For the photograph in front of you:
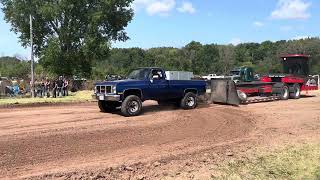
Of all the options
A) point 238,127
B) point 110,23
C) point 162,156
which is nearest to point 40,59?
point 110,23

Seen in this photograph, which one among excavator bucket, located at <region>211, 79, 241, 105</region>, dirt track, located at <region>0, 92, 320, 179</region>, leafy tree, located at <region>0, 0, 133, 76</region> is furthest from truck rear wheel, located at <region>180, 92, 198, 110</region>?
leafy tree, located at <region>0, 0, 133, 76</region>

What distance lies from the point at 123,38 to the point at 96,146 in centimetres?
4455

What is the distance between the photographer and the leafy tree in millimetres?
51188

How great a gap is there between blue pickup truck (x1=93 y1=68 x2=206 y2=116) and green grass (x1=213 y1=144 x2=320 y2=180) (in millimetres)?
7869

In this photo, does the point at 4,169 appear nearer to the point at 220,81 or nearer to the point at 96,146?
the point at 96,146

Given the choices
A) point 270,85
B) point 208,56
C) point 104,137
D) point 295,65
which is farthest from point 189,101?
point 208,56

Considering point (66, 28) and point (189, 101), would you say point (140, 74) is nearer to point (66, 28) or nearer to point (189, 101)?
point (189, 101)

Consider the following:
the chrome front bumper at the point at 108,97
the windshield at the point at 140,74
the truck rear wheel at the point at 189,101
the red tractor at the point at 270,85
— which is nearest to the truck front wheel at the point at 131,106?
the chrome front bumper at the point at 108,97

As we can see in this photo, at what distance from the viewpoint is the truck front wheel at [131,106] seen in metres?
18.4

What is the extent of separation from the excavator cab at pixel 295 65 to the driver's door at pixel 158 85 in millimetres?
11563

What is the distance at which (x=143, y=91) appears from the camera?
19.3 metres

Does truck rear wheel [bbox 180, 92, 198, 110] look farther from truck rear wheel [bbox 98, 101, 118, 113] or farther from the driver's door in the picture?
truck rear wheel [bbox 98, 101, 118, 113]

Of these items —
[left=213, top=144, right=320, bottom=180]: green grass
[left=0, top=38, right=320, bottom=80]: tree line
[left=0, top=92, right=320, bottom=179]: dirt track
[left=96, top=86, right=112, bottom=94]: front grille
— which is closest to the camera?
[left=213, top=144, right=320, bottom=180]: green grass

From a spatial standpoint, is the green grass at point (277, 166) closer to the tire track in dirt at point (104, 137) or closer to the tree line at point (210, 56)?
the tire track in dirt at point (104, 137)
